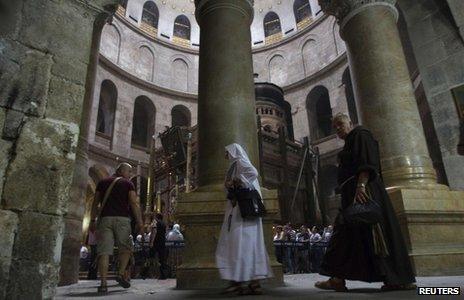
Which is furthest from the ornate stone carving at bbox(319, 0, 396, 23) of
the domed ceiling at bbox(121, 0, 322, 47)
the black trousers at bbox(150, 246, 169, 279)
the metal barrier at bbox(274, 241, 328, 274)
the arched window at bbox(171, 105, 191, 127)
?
the domed ceiling at bbox(121, 0, 322, 47)

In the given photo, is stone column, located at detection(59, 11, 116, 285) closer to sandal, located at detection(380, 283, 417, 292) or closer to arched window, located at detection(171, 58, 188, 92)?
sandal, located at detection(380, 283, 417, 292)

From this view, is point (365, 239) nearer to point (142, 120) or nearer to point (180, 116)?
point (180, 116)

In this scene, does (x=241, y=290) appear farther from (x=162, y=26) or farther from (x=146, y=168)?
(x=162, y=26)

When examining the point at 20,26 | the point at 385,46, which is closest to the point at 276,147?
the point at 385,46

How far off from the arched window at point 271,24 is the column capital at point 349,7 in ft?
69.9

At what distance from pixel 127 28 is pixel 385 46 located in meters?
21.8

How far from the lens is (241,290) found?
123 inches

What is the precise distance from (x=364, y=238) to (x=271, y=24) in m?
26.0

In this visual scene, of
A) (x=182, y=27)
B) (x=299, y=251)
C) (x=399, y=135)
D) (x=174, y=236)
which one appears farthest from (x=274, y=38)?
(x=399, y=135)

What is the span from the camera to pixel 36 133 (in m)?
2.21

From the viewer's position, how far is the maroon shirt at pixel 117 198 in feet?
14.9

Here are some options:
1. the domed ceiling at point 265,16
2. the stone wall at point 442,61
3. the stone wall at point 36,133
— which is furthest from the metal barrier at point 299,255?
the domed ceiling at point 265,16

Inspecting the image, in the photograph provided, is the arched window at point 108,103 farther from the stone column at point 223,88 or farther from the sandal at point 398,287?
the sandal at point 398,287

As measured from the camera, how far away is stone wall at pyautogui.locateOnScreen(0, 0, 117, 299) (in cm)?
204
